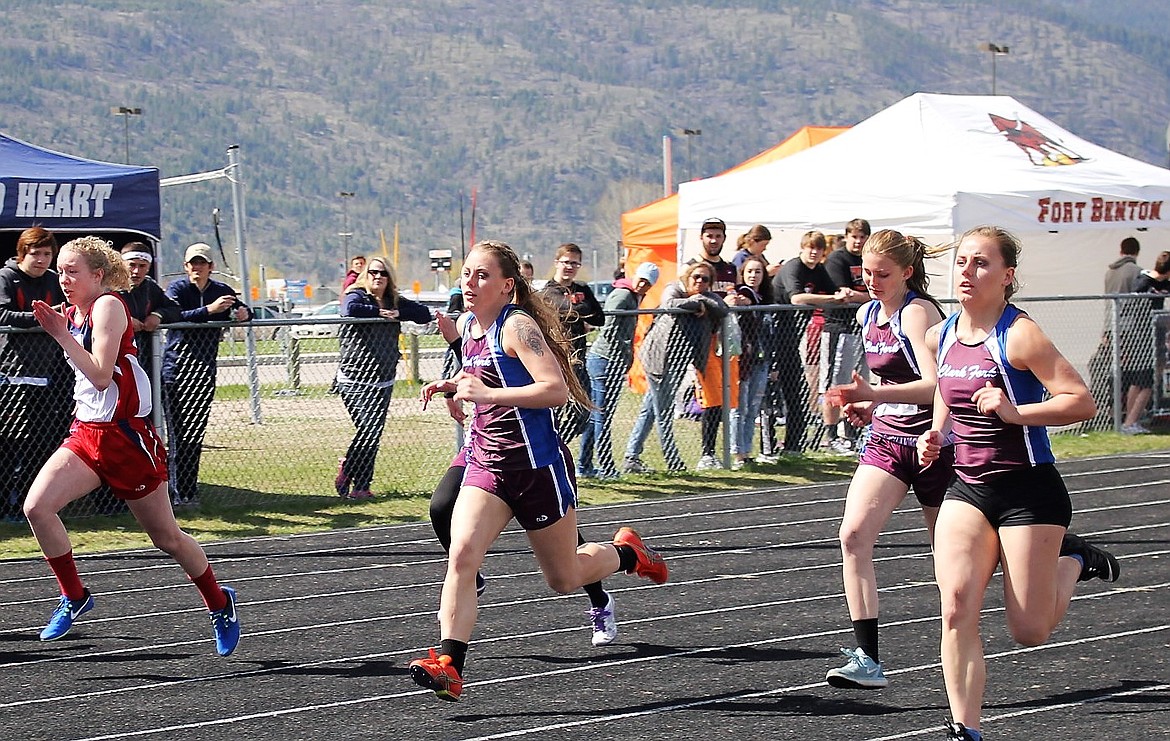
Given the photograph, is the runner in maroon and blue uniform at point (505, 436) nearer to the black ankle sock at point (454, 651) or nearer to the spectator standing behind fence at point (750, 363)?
the black ankle sock at point (454, 651)

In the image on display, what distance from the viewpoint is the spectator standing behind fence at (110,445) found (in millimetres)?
6707

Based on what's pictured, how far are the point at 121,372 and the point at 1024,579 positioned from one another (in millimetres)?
3968

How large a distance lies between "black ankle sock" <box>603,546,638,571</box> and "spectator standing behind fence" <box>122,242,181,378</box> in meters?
4.63

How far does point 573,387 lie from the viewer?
620 cm

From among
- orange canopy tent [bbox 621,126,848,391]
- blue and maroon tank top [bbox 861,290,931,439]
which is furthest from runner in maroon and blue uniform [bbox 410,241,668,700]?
orange canopy tent [bbox 621,126,848,391]

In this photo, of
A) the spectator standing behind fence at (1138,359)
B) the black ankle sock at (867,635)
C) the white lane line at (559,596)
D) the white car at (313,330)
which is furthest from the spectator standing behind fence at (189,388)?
the spectator standing behind fence at (1138,359)

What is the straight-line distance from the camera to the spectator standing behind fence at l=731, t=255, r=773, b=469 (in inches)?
509

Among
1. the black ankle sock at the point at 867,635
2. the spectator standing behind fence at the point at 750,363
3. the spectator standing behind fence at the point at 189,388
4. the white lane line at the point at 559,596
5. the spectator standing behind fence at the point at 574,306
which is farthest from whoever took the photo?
the spectator standing behind fence at the point at 750,363

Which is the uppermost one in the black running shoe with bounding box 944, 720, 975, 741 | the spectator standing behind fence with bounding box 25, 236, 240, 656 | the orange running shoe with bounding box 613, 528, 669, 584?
the spectator standing behind fence with bounding box 25, 236, 240, 656

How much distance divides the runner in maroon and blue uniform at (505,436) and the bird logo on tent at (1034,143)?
12129 millimetres

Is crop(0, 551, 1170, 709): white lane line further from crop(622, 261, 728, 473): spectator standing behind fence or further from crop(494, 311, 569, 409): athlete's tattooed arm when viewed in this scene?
crop(622, 261, 728, 473): spectator standing behind fence

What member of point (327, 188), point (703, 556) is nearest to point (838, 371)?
point (703, 556)

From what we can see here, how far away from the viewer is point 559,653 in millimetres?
6727

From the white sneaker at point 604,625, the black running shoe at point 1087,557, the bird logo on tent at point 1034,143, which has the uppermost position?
the bird logo on tent at point 1034,143
